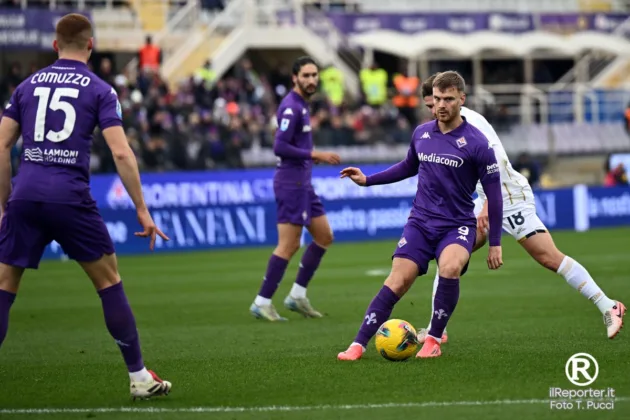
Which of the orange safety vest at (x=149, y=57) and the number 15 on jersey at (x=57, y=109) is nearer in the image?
the number 15 on jersey at (x=57, y=109)

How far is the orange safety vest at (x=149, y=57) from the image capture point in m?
30.5

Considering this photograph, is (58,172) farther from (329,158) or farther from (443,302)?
(329,158)

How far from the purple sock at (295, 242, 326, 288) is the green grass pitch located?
53cm

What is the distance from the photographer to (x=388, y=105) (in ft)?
109

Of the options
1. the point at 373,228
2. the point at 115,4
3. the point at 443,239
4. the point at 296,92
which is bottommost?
the point at 373,228

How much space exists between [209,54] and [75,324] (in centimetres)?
2232

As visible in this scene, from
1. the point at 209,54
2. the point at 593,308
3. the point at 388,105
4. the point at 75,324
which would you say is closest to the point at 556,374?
the point at 593,308

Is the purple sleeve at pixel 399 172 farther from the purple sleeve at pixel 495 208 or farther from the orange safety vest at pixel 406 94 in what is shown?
the orange safety vest at pixel 406 94

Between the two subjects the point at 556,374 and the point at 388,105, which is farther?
the point at 388,105

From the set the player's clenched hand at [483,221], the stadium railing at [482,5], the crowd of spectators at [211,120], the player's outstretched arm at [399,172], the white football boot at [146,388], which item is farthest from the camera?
the stadium railing at [482,5]

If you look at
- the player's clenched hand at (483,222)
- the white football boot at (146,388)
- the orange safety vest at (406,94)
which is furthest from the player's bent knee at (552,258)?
the orange safety vest at (406,94)

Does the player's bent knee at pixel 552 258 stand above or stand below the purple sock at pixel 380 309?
above

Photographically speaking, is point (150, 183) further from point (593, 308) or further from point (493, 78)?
point (493, 78)

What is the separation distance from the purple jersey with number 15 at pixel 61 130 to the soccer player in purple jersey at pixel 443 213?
2.57m
